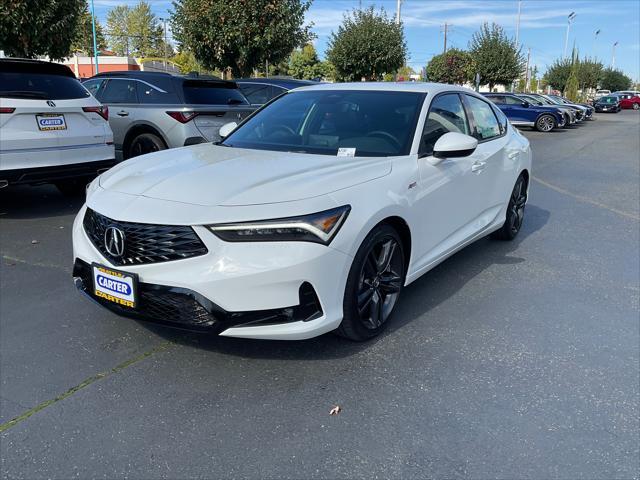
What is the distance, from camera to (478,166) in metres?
4.53

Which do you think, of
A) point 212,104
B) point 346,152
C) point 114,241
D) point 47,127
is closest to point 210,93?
point 212,104

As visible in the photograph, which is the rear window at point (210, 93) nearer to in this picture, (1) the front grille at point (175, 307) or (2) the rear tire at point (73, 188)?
(2) the rear tire at point (73, 188)

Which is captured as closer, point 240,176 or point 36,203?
point 240,176

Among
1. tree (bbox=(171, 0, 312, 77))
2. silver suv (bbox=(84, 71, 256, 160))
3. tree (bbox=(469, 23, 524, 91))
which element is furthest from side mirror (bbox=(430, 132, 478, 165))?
tree (bbox=(469, 23, 524, 91))

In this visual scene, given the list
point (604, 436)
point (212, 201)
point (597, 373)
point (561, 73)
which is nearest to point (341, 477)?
point (604, 436)

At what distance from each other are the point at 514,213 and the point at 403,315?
2504 millimetres

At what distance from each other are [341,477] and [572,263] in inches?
152

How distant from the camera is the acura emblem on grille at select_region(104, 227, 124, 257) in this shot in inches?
116

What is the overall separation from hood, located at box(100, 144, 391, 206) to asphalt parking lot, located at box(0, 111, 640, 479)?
956 millimetres

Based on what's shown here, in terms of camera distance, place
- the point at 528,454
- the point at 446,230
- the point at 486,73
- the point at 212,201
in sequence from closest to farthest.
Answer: the point at 528,454, the point at 212,201, the point at 446,230, the point at 486,73

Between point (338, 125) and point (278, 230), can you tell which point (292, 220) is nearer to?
point (278, 230)

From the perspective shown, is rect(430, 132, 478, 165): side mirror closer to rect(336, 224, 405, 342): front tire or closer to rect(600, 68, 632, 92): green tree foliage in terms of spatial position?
rect(336, 224, 405, 342): front tire

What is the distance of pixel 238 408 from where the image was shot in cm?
278

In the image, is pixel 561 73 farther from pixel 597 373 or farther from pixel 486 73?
pixel 597 373
